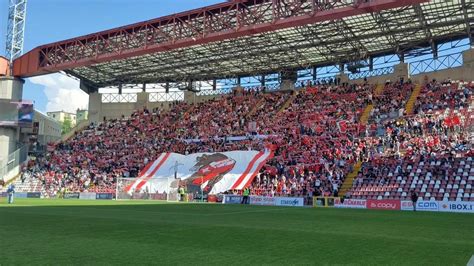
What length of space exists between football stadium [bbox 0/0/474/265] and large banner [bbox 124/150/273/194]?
0.59 ft

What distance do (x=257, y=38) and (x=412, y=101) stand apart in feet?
53.9

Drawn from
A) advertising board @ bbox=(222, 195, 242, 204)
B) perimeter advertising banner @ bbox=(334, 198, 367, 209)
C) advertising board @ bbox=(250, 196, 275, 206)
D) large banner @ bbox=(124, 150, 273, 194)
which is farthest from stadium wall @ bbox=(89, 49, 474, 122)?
advertising board @ bbox=(250, 196, 275, 206)

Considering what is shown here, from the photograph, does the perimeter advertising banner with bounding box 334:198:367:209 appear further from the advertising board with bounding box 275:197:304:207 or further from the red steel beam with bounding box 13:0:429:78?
the red steel beam with bounding box 13:0:429:78

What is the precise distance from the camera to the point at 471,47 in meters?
44.4

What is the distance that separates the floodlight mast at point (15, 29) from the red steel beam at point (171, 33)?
216 centimetres

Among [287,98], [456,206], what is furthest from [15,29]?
[456,206]

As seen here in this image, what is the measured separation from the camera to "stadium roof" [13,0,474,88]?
1348 inches

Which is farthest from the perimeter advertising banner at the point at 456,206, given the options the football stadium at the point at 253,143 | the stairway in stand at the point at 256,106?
the stairway in stand at the point at 256,106

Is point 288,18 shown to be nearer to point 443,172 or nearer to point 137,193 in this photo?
point 443,172

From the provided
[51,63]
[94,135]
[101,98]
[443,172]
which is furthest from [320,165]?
[101,98]

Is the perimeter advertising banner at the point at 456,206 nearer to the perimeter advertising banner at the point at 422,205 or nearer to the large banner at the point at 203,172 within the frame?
the perimeter advertising banner at the point at 422,205

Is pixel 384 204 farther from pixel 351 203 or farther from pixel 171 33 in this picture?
pixel 171 33

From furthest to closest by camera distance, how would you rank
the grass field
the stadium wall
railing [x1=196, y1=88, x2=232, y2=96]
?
railing [x1=196, y1=88, x2=232, y2=96] → the stadium wall → the grass field

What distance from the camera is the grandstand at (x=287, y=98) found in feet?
108
